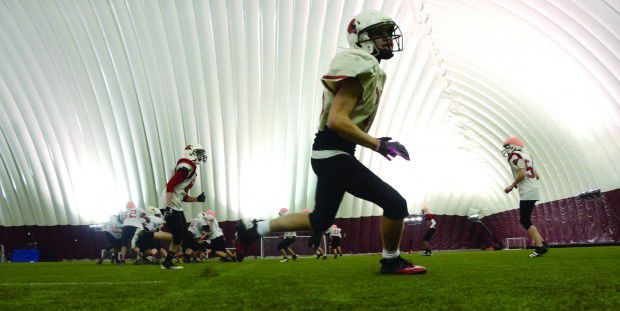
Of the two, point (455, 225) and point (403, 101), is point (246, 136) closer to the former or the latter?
point (403, 101)

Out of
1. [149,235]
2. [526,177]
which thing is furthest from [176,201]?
[149,235]

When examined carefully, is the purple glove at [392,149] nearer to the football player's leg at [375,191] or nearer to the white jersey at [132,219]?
the football player's leg at [375,191]

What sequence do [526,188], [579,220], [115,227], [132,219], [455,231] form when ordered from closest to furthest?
[526,188] → [132,219] → [115,227] → [579,220] → [455,231]

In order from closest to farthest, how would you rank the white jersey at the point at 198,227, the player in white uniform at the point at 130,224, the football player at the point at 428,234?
the player in white uniform at the point at 130,224 → the white jersey at the point at 198,227 → the football player at the point at 428,234

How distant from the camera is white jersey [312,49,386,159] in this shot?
416 cm

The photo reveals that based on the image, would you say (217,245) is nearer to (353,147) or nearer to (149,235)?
(149,235)

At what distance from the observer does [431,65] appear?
80.0 ft

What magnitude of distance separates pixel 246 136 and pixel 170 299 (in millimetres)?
22423

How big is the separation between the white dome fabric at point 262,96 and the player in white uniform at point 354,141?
13397 millimetres

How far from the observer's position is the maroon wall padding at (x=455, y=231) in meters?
19.2

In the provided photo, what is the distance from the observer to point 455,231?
3341cm

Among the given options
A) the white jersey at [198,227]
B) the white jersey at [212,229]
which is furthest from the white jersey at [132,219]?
the white jersey at [212,229]

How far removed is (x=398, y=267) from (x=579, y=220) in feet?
64.2

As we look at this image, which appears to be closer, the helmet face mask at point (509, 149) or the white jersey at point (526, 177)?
the white jersey at point (526, 177)
